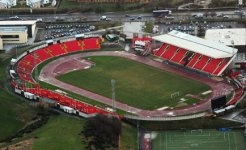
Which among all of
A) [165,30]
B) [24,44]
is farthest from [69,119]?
[165,30]

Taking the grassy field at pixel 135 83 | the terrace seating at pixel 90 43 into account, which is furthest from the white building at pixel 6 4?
the grassy field at pixel 135 83

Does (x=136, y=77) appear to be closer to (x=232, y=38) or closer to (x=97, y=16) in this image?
(x=232, y=38)

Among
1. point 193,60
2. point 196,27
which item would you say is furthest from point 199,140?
point 196,27

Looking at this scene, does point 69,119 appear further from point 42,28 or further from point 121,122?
point 42,28

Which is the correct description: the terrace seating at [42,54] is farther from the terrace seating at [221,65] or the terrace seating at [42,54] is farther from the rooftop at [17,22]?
the terrace seating at [221,65]

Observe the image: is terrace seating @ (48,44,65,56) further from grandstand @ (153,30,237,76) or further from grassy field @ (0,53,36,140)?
grassy field @ (0,53,36,140)

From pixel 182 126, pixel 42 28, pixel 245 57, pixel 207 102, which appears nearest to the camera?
pixel 182 126

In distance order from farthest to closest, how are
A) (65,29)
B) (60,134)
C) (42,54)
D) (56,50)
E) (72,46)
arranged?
(65,29) < (72,46) < (56,50) < (42,54) < (60,134)

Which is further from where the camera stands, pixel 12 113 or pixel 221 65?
pixel 221 65
